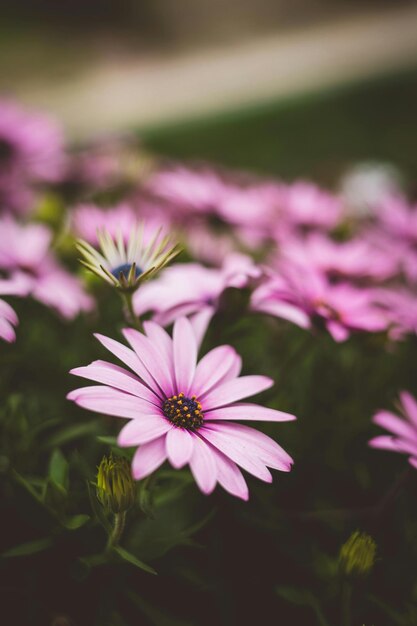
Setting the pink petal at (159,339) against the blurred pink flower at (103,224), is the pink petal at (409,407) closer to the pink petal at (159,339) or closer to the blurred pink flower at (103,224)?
the pink petal at (159,339)

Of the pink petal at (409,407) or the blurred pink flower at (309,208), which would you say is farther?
the blurred pink flower at (309,208)

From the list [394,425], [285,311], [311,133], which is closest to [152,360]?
[285,311]

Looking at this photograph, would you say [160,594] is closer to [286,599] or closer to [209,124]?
[286,599]

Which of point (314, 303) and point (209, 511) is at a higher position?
point (314, 303)

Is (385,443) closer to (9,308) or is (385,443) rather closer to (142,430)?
(142,430)

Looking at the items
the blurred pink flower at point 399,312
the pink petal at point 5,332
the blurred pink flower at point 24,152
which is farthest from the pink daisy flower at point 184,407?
the blurred pink flower at point 24,152

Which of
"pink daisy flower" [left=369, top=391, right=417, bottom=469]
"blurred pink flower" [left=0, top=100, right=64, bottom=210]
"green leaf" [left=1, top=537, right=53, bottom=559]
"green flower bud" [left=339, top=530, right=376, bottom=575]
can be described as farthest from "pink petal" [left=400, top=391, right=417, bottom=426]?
"blurred pink flower" [left=0, top=100, right=64, bottom=210]

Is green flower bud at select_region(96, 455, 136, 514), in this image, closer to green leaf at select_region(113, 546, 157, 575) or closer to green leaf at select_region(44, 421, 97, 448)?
green leaf at select_region(113, 546, 157, 575)
